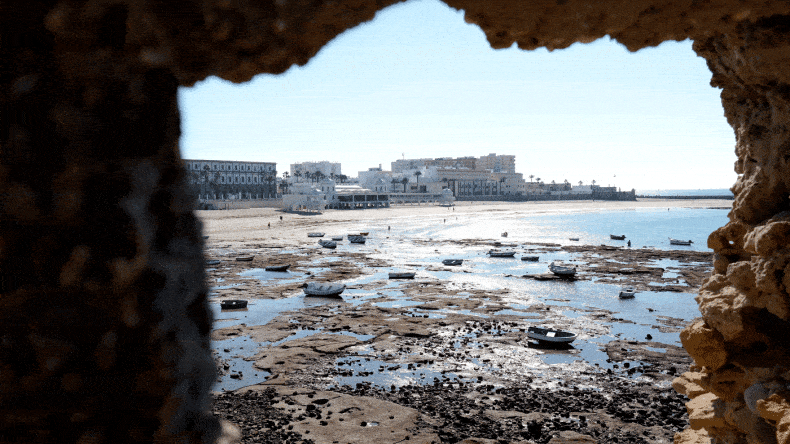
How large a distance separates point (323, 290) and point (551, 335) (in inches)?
473

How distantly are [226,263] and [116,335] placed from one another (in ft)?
119

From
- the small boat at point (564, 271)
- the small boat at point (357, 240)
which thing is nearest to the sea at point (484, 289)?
the small boat at point (564, 271)

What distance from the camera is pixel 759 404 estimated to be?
3.68 meters

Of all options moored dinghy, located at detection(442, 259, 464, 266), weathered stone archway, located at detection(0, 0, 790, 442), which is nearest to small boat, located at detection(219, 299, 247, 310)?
moored dinghy, located at detection(442, 259, 464, 266)

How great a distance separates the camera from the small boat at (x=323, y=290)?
2516 cm

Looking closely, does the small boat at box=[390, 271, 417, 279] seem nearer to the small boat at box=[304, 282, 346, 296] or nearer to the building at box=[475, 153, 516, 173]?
the small boat at box=[304, 282, 346, 296]

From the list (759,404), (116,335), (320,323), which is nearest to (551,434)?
(759,404)

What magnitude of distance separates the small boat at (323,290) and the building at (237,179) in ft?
220

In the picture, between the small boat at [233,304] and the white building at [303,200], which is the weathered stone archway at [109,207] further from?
the white building at [303,200]

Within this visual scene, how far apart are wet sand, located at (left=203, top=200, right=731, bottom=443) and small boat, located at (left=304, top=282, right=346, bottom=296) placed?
2.15 feet

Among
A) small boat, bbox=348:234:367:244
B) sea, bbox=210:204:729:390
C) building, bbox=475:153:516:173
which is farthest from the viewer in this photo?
building, bbox=475:153:516:173

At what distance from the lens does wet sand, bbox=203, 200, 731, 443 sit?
34.5 feet

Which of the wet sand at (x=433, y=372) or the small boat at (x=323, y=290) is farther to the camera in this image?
the small boat at (x=323, y=290)

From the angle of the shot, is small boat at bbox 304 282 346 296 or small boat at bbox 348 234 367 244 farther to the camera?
small boat at bbox 348 234 367 244
